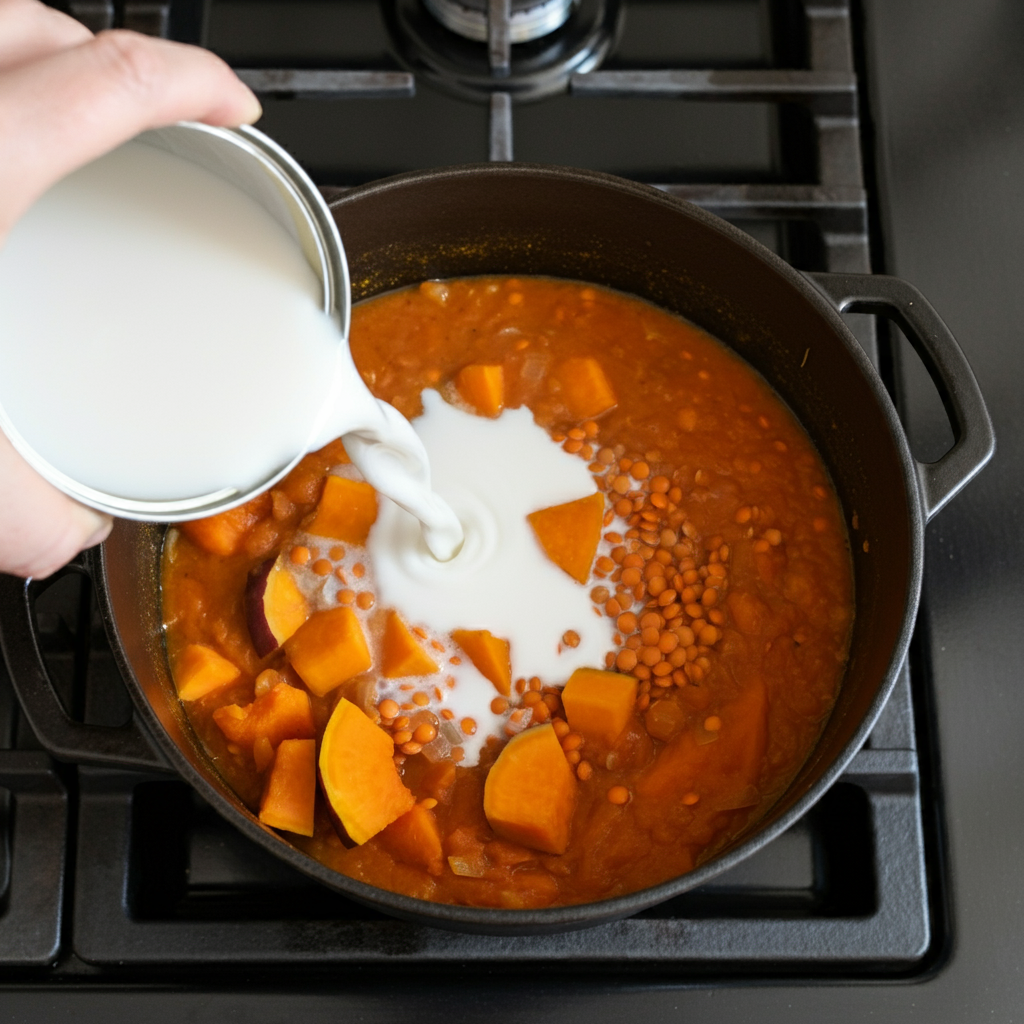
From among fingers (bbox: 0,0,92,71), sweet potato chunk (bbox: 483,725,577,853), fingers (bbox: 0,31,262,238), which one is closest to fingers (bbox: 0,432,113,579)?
fingers (bbox: 0,31,262,238)

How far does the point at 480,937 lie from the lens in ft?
4.97

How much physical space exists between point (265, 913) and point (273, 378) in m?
0.82

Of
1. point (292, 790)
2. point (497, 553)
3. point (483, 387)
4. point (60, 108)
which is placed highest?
point (60, 108)

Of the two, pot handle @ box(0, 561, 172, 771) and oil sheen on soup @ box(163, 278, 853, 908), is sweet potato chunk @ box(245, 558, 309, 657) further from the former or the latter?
pot handle @ box(0, 561, 172, 771)

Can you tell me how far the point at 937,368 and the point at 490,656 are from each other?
2.51ft

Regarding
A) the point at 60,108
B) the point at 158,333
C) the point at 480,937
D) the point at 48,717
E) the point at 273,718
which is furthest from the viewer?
the point at 273,718

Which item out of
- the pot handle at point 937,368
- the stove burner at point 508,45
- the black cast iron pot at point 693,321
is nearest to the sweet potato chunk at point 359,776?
the black cast iron pot at point 693,321

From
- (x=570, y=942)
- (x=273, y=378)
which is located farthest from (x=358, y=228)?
(x=570, y=942)

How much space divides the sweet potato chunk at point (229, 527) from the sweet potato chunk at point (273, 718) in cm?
26

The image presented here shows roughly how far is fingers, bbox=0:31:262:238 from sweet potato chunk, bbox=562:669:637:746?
3.16 ft

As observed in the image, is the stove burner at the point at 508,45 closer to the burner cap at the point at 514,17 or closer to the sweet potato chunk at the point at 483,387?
the burner cap at the point at 514,17

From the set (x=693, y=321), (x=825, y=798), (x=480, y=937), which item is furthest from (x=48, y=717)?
(x=693, y=321)

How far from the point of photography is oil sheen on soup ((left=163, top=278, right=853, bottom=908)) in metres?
1.58

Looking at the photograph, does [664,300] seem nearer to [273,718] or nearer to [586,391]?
[586,391]
